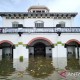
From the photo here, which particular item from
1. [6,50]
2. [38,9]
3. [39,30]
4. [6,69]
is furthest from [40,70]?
[38,9]

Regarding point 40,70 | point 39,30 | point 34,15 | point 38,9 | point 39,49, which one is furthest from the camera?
point 38,9

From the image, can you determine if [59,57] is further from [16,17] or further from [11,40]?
[16,17]

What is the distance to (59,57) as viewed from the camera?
30.6m

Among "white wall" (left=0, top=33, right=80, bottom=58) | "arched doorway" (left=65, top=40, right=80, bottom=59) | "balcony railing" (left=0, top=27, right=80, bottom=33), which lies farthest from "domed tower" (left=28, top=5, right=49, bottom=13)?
"arched doorway" (left=65, top=40, right=80, bottom=59)

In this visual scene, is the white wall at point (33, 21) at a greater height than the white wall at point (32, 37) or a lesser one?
greater

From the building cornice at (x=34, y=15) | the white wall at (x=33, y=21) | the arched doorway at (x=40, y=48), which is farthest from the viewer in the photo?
the white wall at (x=33, y=21)

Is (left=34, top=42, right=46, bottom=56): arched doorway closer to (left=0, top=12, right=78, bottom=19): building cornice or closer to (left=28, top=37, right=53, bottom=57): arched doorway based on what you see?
(left=28, top=37, right=53, bottom=57): arched doorway

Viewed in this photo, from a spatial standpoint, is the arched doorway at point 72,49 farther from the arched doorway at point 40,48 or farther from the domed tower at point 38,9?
the domed tower at point 38,9

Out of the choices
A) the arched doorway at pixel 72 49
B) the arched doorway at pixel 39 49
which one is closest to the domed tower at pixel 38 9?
the arched doorway at pixel 39 49

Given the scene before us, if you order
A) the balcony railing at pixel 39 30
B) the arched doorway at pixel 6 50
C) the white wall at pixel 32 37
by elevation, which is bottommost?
the arched doorway at pixel 6 50

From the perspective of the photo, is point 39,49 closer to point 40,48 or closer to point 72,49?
point 40,48

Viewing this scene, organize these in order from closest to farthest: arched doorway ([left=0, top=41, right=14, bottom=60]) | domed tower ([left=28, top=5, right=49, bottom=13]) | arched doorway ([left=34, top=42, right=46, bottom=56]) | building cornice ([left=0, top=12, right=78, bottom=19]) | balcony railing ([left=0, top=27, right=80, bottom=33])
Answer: balcony railing ([left=0, top=27, right=80, bottom=33]) < arched doorway ([left=0, top=41, right=14, bottom=60]) < arched doorway ([left=34, top=42, right=46, bottom=56]) < building cornice ([left=0, top=12, right=78, bottom=19]) < domed tower ([left=28, top=5, right=49, bottom=13])

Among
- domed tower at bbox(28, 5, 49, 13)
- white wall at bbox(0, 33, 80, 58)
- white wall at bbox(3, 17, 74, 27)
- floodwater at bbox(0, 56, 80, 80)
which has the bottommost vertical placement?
floodwater at bbox(0, 56, 80, 80)

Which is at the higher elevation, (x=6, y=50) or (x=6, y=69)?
(x=6, y=50)
